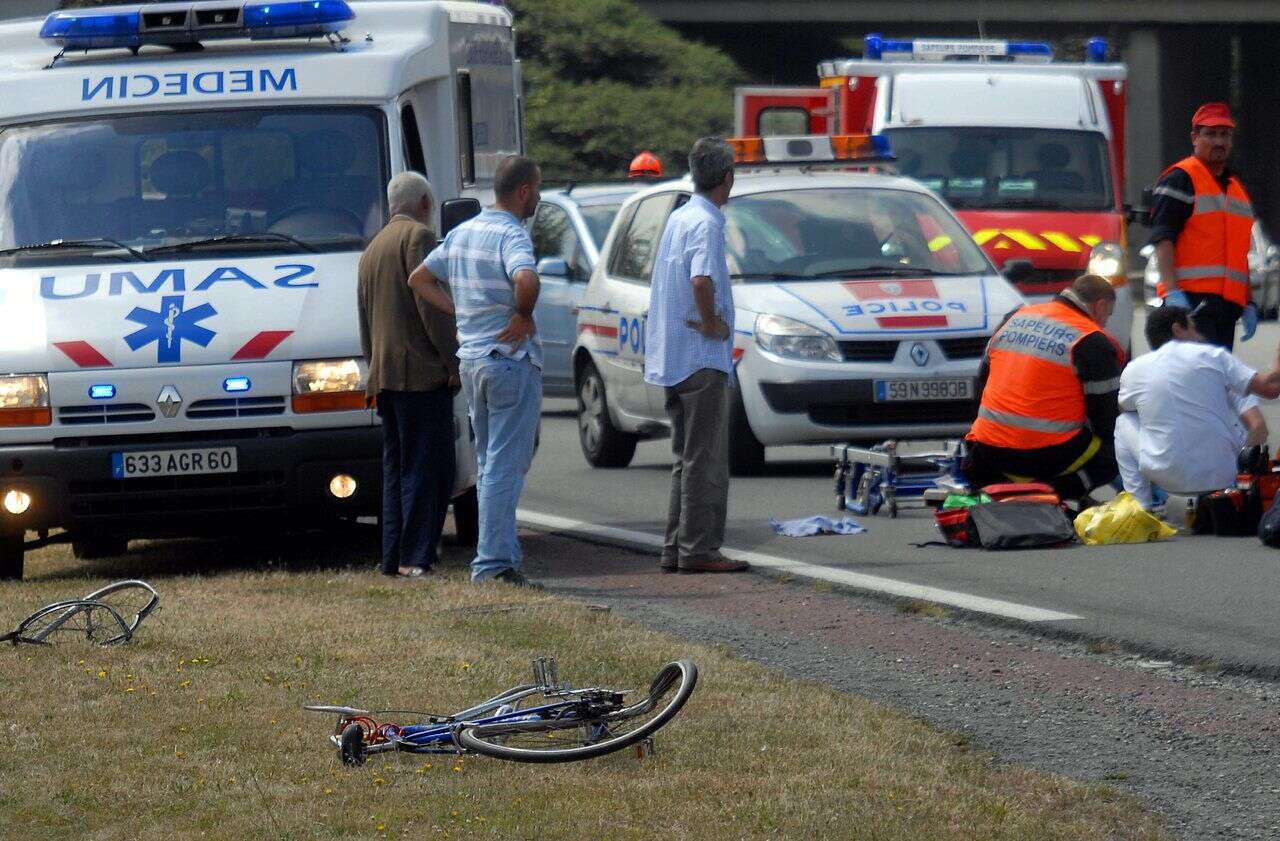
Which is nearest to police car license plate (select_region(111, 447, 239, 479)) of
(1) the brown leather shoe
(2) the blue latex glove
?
(1) the brown leather shoe

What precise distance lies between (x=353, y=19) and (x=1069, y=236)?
805 cm

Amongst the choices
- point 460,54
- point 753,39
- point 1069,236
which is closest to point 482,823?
point 460,54

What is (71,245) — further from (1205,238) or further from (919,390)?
(1205,238)

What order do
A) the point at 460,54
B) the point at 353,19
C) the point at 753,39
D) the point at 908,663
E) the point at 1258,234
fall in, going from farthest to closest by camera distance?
1. the point at 753,39
2. the point at 1258,234
3. the point at 460,54
4. the point at 353,19
5. the point at 908,663

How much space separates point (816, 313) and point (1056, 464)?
2671 mm

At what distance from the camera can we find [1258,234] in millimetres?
29766

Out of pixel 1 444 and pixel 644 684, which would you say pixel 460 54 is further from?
pixel 644 684

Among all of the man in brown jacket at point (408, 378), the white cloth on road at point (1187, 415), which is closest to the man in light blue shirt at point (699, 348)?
the man in brown jacket at point (408, 378)

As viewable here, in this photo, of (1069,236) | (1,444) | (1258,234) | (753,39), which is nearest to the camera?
(1,444)

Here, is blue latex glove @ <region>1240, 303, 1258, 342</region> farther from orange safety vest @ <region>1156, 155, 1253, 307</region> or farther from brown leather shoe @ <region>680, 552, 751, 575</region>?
brown leather shoe @ <region>680, 552, 751, 575</region>

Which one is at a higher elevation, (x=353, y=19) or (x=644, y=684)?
(x=353, y=19)

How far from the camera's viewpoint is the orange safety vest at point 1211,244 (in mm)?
11859

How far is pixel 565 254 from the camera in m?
17.4

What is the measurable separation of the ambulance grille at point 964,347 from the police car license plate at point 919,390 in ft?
0.51
